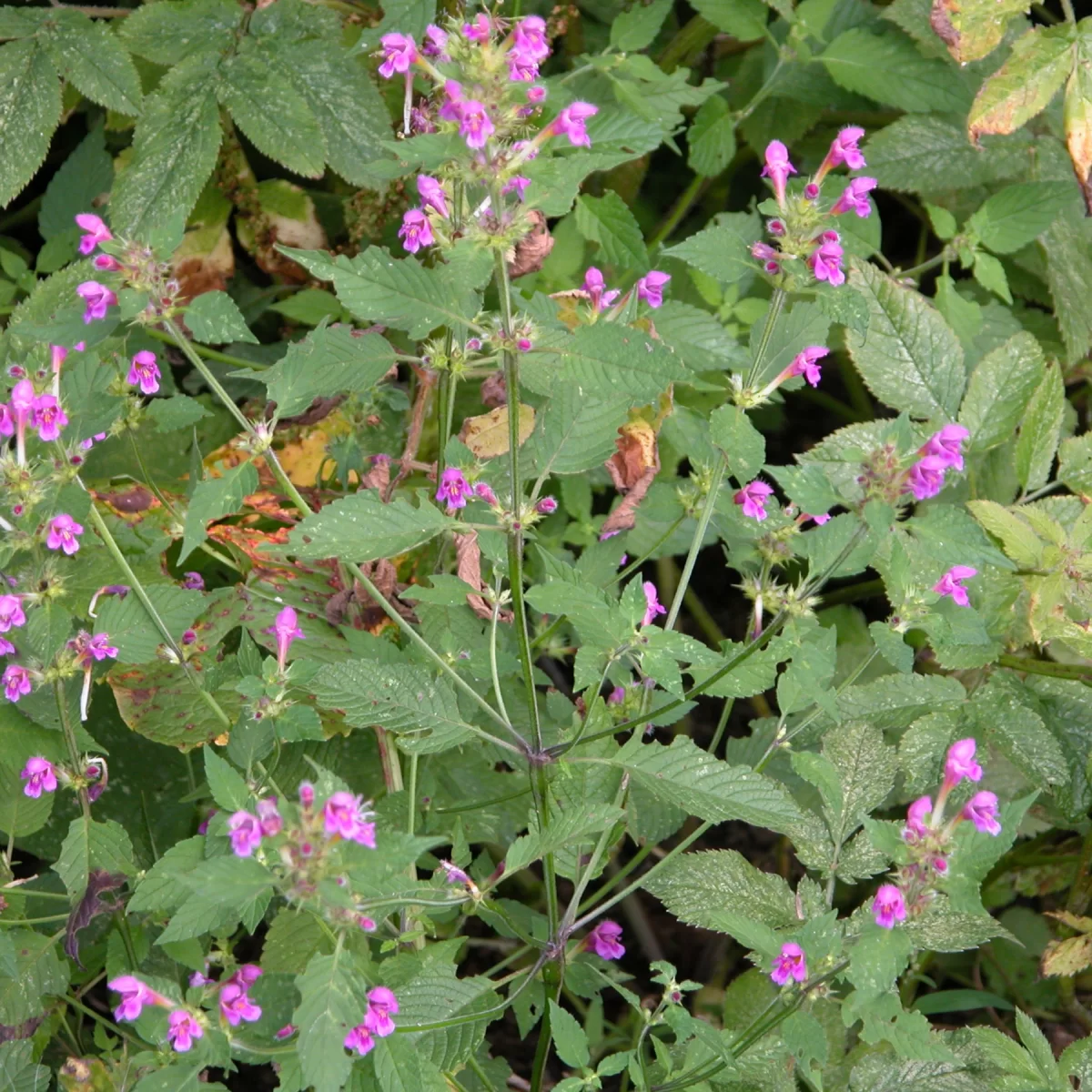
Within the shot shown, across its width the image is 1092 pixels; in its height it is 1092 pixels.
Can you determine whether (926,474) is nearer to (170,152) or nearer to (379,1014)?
(379,1014)

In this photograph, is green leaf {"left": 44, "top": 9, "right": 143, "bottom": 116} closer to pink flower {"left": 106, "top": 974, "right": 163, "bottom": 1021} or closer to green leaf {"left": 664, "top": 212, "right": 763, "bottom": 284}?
green leaf {"left": 664, "top": 212, "right": 763, "bottom": 284}

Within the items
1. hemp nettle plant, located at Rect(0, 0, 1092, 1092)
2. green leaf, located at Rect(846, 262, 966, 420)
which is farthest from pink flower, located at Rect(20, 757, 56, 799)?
green leaf, located at Rect(846, 262, 966, 420)

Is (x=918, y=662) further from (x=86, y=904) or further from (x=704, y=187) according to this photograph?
(x=86, y=904)

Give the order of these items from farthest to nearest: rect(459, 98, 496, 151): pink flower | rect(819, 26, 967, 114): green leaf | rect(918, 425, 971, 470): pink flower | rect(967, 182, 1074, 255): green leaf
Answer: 1. rect(819, 26, 967, 114): green leaf
2. rect(967, 182, 1074, 255): green leaf
3. rect(918, 425, 971, 470): pink flower
4. rect(459, 98, 496, 151): pink flower

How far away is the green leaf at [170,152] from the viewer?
6.56ft

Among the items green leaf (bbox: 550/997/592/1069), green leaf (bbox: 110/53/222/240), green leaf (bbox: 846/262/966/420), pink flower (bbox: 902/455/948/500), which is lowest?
green leaf (bbox: 550/997/592/1069)

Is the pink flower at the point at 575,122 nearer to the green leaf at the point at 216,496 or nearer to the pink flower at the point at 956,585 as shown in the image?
the green leaf at the point at 216,496

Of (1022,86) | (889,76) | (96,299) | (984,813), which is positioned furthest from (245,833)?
(889,76)

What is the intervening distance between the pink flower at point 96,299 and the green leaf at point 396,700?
20.1 inches

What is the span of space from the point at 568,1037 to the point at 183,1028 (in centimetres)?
47

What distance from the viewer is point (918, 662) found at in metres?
2.65

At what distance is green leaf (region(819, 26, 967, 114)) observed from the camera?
7.88ft

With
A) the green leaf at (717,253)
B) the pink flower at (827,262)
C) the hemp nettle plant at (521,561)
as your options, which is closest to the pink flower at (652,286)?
the hemp nettle plant at (521,561)

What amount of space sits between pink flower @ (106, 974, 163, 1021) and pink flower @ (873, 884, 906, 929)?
2.63 ft
